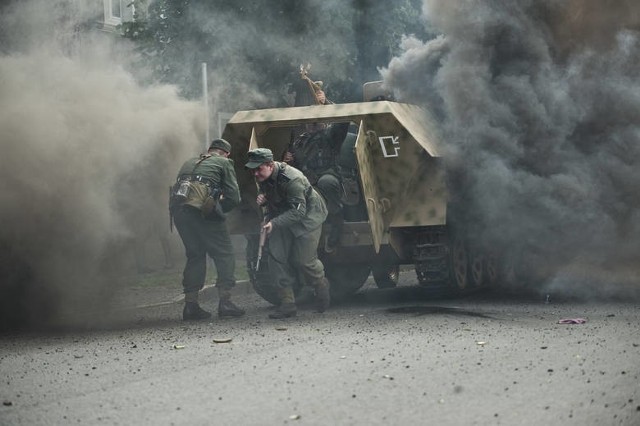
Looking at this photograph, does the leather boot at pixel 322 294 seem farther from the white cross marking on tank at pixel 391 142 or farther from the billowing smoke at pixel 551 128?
the billowing smoke at pixel 551 128

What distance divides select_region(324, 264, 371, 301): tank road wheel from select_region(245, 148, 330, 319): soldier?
1.76 metres

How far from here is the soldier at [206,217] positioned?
1120 centimetres

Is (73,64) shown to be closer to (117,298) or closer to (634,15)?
(117,298)

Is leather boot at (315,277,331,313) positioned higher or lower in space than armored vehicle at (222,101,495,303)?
lower

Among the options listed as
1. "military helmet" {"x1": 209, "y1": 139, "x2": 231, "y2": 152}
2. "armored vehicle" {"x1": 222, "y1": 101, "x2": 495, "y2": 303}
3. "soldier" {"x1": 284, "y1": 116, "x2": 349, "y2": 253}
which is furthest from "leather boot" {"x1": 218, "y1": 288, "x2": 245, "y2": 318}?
"military helmet" {"x1": 209, "y1": 139, "x2": 231, "y2": 152}

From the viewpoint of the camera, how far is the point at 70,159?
11.7 m

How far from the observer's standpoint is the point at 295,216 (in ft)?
36.1

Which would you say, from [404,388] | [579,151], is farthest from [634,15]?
[404,388]

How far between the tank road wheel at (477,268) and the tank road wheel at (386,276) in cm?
94

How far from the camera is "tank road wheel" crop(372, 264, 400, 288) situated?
13461 millimetres

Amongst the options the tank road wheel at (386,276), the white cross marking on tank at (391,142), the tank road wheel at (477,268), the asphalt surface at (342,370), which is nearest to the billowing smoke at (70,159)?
the asphalt surface at (342,370)

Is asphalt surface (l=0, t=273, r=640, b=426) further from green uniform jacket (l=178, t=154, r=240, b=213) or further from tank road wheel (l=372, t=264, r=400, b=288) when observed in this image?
tank road wheel (l=372, t=264, r=400, b=288)

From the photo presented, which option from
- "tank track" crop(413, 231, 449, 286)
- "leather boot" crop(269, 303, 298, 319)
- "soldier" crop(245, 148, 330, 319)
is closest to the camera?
"leather boot" crop(269, 303, 298, 319)

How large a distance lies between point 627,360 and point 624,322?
82.3 inches
